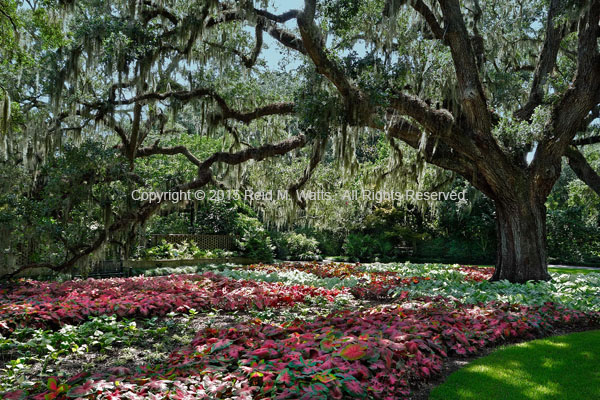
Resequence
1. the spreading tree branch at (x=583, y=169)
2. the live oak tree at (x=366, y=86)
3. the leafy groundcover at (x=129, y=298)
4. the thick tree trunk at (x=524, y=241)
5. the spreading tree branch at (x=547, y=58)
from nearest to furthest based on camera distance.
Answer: the leafy groundcover at (x=129, y=298), the live oak tree at (x=366, y=86), the thick tree trunk at (x=524, y=241), the spreading tree branch at (x=547, y=58), the spreading tree branch at (x=583, y=169)

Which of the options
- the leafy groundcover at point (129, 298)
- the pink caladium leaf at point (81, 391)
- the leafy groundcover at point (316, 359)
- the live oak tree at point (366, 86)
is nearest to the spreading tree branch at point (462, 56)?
the live oak tree at point (366, 86)

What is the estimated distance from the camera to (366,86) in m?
6.79

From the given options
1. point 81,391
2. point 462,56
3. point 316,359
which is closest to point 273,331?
point 316,359

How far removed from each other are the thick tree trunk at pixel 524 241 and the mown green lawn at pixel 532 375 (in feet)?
11.7

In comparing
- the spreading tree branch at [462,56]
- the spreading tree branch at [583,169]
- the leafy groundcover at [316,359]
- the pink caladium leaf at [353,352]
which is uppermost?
the spreading tree branch at [462,56]

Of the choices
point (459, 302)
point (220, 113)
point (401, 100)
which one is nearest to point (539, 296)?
point (459, 302)

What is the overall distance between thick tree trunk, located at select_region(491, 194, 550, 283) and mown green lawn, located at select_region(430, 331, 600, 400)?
3.58 metres

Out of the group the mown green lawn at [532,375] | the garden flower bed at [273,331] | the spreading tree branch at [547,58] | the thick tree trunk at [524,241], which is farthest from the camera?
the spreading tree branch at [547,58]

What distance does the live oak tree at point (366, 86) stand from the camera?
6953 mm

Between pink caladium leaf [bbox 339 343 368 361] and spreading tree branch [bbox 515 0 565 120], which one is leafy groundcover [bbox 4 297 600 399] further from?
spreading tree branch [bbox 515 0 565 120]

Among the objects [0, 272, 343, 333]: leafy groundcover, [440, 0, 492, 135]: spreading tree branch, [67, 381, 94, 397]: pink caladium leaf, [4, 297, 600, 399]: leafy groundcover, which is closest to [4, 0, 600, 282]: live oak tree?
[440, 0, 492, 135]: spreading tree branch

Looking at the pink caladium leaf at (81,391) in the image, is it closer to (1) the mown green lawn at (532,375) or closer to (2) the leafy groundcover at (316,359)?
(2) the leafy groundcover at (316,359)

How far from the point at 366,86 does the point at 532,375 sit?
4746 mm

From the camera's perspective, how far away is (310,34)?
6.27m
